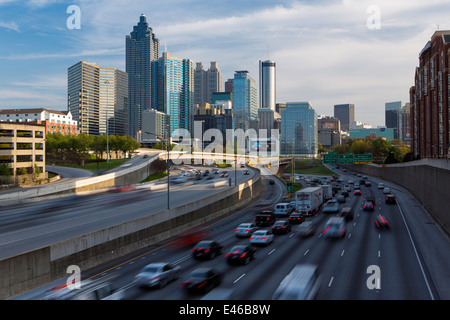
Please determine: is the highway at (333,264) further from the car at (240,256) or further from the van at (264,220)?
the van at (264,220)

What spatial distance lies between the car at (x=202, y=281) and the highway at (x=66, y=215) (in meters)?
13.0

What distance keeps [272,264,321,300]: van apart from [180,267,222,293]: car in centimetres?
414

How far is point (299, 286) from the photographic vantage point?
17422 millimetres

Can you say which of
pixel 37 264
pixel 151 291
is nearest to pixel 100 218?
pixel 37 264

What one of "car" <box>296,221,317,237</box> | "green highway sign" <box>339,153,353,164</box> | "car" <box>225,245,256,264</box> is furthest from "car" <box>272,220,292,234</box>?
"green highway sign" <box>339,153,353,164</box>

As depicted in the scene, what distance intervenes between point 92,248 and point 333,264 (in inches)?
664

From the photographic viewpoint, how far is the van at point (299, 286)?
54.5 ft

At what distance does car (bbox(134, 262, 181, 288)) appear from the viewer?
20.5 metres

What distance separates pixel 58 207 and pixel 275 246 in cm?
3013

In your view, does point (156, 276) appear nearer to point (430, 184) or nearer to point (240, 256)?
point (240, 256)
